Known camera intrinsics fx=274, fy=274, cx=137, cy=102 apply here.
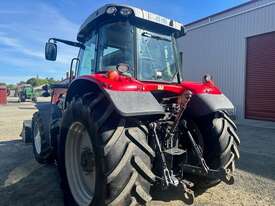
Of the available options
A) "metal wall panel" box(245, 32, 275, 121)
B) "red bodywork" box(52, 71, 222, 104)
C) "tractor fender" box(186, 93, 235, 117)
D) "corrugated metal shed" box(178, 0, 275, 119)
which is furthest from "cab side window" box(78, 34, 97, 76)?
"corrugated metal shed" box(178, 0, 275, 119)

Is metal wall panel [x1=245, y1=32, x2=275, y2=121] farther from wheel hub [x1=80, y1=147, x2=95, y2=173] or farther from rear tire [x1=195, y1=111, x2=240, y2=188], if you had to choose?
wheel hub [x1=80, y1=147, x2=95, y2=173]

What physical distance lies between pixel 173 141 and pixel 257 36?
11435 mm

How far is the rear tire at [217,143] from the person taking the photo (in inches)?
129

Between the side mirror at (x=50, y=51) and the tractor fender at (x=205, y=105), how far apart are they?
2473mm

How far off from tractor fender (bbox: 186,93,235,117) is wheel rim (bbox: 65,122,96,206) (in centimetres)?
131

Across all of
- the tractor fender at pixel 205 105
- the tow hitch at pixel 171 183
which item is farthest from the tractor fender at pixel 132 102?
the tractor fender at pixel 205 105

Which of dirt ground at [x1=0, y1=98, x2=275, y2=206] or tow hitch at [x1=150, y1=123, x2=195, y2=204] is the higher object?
tow hitch at [x1=150, y1=123, x2=195, y2=204]

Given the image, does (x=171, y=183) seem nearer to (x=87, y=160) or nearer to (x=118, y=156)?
(x=118, y=156)

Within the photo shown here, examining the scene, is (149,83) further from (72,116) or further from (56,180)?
(56,180)

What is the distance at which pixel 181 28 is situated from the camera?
394 centimetres

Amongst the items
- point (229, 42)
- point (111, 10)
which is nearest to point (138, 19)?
point (111, 10)

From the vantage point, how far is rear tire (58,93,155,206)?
7.89 ft

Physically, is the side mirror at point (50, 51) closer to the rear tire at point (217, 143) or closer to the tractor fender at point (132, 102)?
the tractor fender at point (132, 102)

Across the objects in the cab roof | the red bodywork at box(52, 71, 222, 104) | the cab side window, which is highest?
the cab roof
